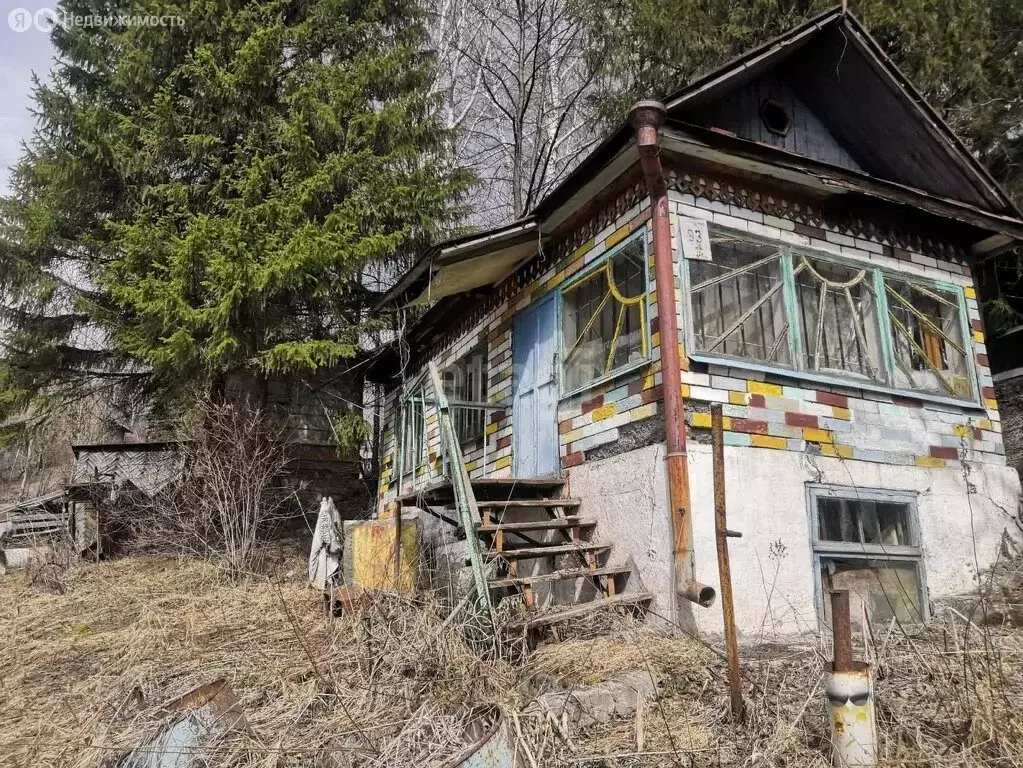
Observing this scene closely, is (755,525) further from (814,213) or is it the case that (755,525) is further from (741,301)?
(814,213)

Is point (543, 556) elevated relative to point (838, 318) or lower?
lower

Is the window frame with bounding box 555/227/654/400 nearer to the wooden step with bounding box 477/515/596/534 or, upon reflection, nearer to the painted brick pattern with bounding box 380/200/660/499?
the painted brick pattern with bounding box 380/200/660/499

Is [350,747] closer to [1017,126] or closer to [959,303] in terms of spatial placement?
[959,303]

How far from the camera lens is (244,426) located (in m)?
10.5

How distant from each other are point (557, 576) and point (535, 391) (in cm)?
279

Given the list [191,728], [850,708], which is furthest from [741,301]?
[191,728]

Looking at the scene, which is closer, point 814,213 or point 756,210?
point 756,210

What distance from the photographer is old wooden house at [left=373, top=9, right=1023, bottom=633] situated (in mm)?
5984

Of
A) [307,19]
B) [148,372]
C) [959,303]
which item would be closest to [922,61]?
[959,303]

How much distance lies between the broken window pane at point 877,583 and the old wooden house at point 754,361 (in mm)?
25

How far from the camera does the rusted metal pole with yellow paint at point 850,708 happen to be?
304 centimetres

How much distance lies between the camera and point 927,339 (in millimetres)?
7762

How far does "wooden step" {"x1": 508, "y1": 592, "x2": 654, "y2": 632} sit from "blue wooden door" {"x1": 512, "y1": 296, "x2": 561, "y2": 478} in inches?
76.7

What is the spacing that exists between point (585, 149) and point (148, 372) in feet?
37.5
